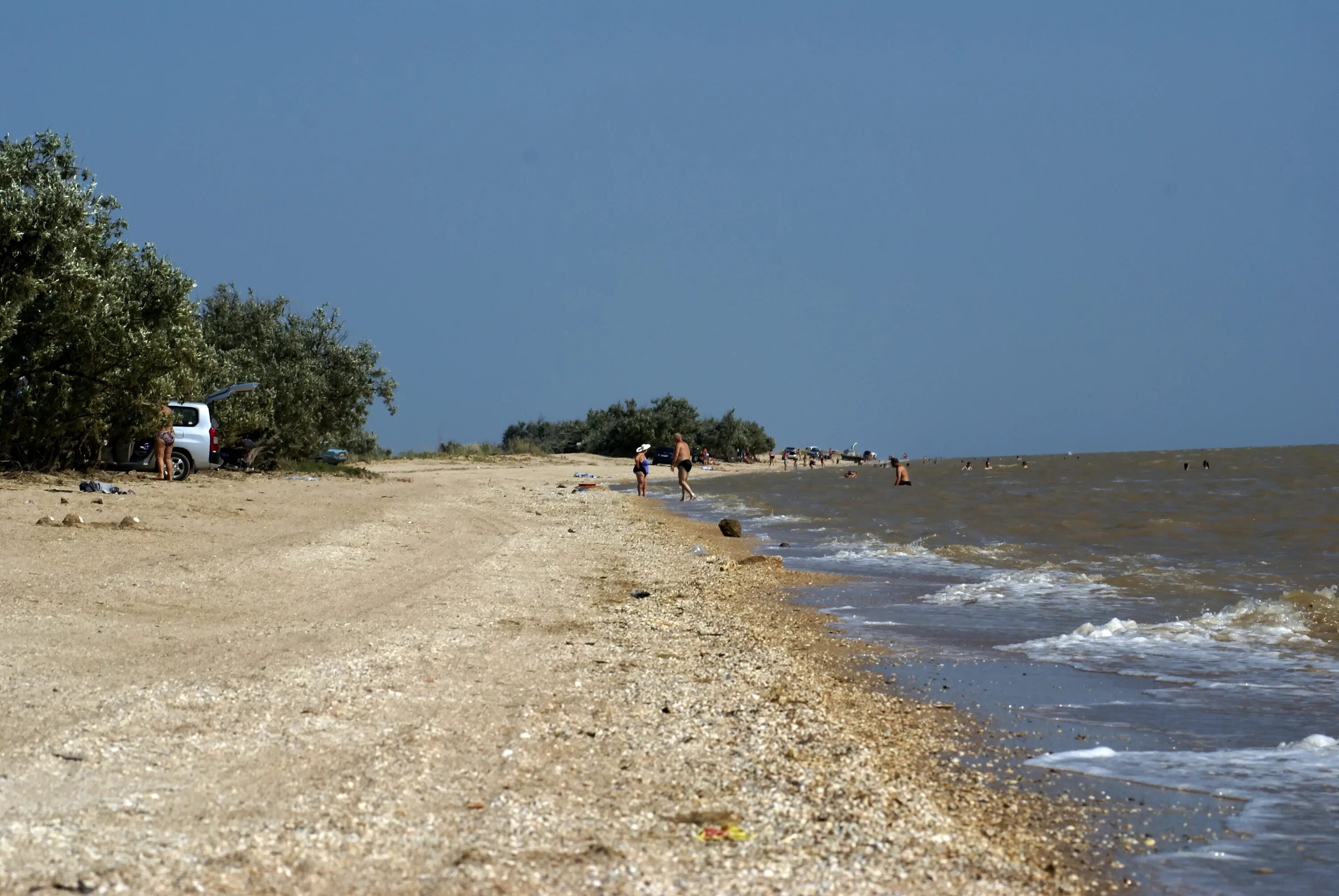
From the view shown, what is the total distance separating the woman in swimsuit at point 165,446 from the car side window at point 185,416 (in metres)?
1.40

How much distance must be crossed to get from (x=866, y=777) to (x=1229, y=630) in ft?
21.2

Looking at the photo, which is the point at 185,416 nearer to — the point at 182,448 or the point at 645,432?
the point at 182,448

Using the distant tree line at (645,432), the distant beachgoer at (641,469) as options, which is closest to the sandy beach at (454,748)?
the distant beachgoer at (641,469)

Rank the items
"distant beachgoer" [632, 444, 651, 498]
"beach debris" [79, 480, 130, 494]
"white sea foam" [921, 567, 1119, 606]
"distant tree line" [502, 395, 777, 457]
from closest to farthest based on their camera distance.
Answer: "white sea foam" [921, 567, 1119, 606], "beach debris" [79, 480, 130, 494], "distant beachgoer" [632, 444, 651, 498], "distant tree line" [502, 395, 777, 457]

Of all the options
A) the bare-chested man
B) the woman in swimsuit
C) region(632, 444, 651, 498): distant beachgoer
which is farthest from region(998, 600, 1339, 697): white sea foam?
region(632, 444, 651, 498): distant beachgoer

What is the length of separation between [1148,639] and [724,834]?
670cm

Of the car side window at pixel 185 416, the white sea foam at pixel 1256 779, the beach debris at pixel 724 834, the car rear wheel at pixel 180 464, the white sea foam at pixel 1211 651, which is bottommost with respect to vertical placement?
the white sea foam at pixel 1256 779

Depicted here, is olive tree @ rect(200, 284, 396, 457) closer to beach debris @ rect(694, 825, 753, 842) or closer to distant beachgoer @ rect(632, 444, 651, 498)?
distant beachgoer @ rect(632, 444, 651, 498)

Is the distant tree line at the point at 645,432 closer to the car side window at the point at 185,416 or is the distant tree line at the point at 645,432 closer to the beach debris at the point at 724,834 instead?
the car side window at the point at 185,416

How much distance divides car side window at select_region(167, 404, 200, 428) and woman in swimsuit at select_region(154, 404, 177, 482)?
55.0 inches

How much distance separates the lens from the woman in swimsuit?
2247 cm

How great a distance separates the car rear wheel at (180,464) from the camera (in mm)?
24047

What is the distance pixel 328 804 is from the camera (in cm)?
416

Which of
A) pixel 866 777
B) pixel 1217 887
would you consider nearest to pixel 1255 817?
pixel 1217 887
